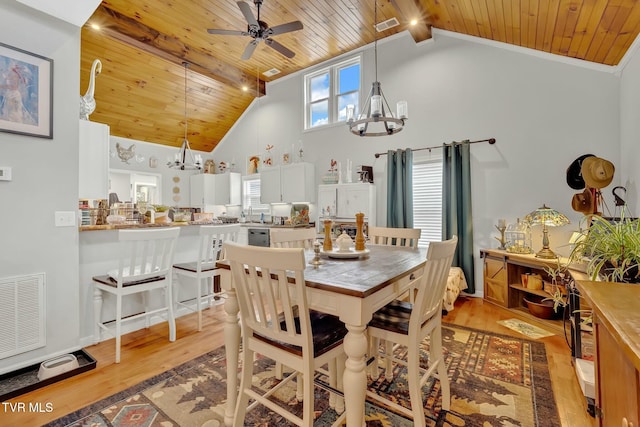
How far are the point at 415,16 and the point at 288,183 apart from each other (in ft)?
11.1

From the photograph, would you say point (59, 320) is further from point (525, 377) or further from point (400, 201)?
point (400, 201)

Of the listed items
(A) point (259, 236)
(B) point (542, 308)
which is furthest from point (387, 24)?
(B) point (542, 308)

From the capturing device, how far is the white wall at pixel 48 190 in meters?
2.21

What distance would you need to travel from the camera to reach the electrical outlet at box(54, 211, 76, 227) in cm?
244

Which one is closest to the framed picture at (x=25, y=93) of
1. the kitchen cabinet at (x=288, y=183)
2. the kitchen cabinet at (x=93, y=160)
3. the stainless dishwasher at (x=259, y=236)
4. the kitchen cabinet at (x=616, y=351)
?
the kitchen cabinet at (x=93, y=160)

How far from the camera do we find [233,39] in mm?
4867

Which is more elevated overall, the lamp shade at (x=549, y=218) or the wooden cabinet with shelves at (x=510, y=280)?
the lamp shade at (x=549, y=218)

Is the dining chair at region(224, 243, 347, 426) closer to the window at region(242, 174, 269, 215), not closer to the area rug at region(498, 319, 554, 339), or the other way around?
the area rug at region(498, 319, 554, 339)

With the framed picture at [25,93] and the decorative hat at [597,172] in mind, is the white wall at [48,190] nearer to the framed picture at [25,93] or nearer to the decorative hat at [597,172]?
the framed picture at [25,93]

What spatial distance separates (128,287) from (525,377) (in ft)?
10.4

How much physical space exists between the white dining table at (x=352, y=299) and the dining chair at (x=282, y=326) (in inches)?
5.2

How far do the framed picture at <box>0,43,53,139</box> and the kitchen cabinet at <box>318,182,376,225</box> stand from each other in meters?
3.69

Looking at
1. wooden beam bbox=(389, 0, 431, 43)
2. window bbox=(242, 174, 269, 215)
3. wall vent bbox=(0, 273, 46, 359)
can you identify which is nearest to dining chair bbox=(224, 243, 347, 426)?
wall vent bbox=(0, 273, 46, 359)

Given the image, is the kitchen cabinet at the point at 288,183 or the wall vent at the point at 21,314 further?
the kitchen cabinet at the point at 288,183
